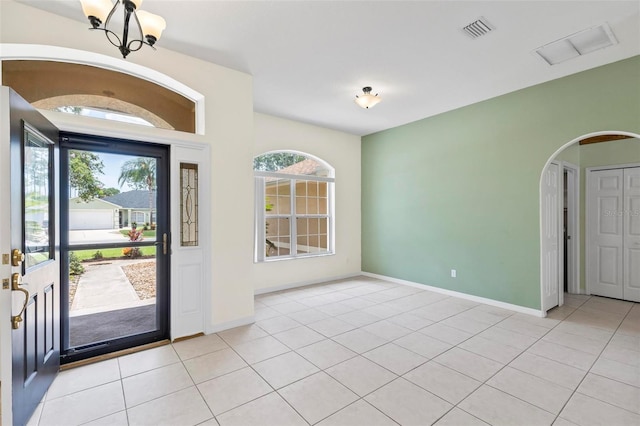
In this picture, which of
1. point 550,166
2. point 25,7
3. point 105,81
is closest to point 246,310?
point 105,81

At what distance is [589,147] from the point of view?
4.99 m

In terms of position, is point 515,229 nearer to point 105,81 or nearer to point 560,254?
point 560,254

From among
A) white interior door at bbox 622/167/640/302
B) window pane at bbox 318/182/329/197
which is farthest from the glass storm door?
white interior door at bbox 622/167/640/302

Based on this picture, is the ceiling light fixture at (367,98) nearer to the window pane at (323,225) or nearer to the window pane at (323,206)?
the window pane at (323,206)

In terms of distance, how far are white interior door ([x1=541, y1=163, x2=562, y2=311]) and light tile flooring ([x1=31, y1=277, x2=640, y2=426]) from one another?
374 mm

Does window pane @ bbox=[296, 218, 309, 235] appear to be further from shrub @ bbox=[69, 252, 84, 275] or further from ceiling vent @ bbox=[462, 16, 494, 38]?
ceiling vent @ bbox=[462, 16, 494, 38]

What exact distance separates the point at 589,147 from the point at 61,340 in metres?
7.64

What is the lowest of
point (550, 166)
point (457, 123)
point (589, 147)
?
point (550, 166)

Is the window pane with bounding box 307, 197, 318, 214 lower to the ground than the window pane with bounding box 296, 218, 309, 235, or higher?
higher

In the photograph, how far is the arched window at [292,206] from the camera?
5.27 m

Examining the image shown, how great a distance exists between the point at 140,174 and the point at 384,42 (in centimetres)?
293

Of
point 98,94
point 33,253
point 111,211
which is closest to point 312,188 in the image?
point 111,211

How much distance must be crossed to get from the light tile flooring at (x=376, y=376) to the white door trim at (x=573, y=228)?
113 cm

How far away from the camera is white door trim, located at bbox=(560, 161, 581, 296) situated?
16.6 ft
